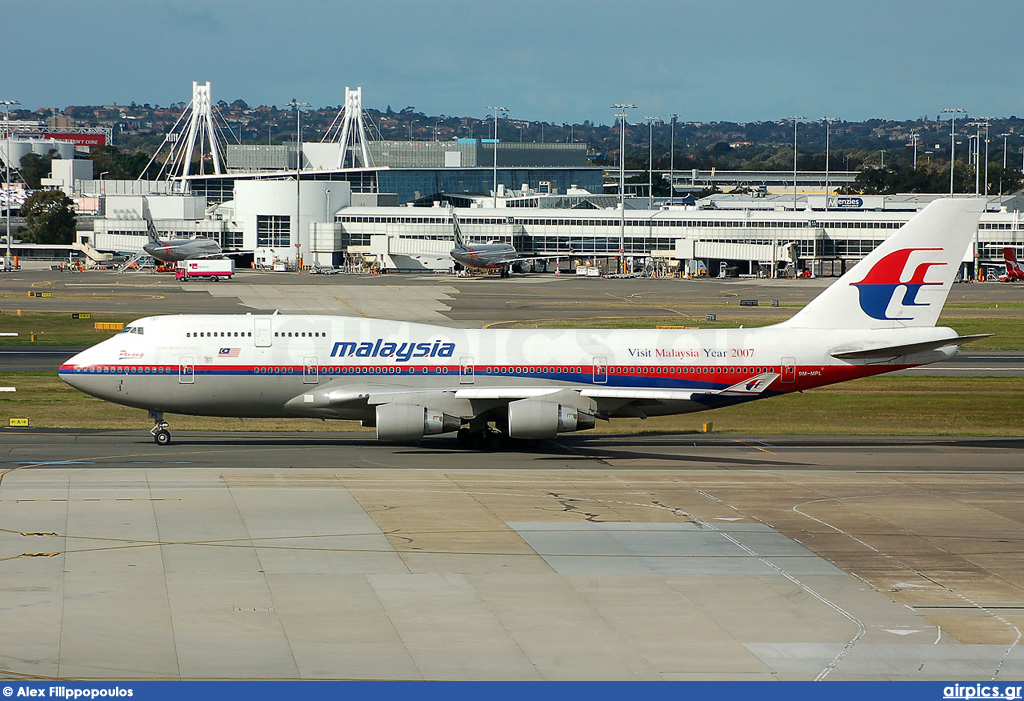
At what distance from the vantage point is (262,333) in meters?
44.1

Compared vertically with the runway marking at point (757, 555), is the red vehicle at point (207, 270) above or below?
above

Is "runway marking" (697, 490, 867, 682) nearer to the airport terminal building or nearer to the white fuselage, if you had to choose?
the white fuselage

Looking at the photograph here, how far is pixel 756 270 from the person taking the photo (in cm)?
19050

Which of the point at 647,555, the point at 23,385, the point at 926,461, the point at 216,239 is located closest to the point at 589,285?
the point at 216,239

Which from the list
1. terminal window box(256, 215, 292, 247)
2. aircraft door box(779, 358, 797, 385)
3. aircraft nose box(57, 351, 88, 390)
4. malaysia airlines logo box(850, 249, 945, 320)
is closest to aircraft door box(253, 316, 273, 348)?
aircraft nose box(57, 351, 88, 390)

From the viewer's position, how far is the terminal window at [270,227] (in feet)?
628

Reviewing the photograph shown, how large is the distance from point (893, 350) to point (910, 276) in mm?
3232

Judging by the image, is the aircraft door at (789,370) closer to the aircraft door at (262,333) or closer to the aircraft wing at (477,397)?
the aircraft wing at (477,397)

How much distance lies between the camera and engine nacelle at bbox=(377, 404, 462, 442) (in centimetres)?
4206

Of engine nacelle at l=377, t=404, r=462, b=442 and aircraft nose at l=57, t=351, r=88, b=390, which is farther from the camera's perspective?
aircraft nose at l=57, t=351, r=88, b=390

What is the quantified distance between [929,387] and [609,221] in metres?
135

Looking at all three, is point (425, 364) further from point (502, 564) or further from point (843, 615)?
point (843, 615)

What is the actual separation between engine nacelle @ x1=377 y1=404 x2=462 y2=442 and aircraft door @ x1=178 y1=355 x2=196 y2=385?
7.11 meters

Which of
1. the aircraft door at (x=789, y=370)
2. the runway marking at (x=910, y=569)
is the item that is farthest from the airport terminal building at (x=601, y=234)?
the runway marking at (x=910, y=569)
